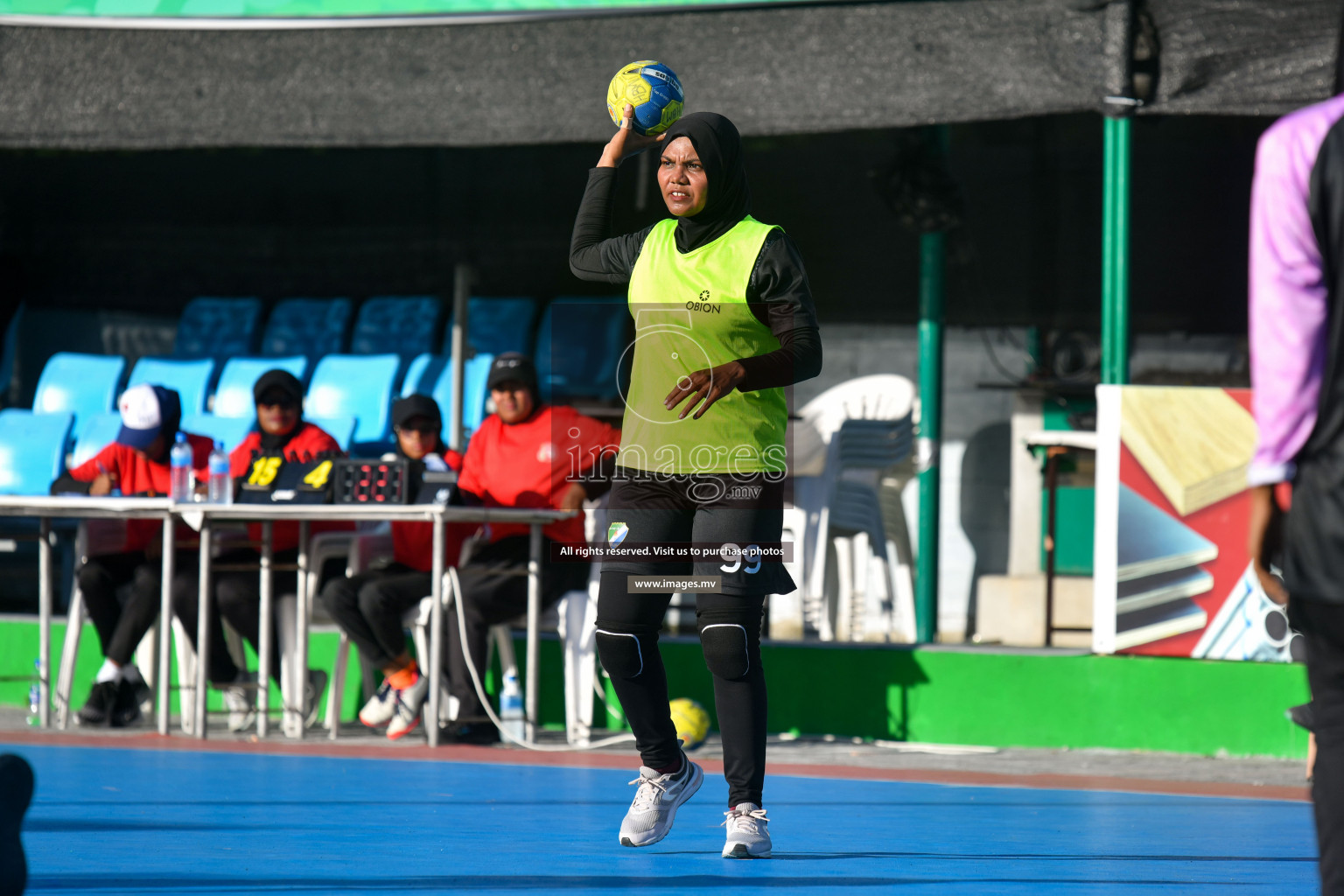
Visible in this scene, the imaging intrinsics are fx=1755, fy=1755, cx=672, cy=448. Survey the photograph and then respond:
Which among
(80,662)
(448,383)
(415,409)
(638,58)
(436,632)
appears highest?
(638,58)

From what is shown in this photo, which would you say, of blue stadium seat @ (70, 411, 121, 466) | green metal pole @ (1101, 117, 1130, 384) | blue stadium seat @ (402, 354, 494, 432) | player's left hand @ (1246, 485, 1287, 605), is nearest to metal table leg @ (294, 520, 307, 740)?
blue stadium seat @ (402, 354, 494, 432)

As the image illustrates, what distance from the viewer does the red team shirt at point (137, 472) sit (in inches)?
296

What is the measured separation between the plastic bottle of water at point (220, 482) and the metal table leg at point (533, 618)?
1.23 metres

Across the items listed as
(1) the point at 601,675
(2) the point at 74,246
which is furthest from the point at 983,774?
(2) the point at 74,246

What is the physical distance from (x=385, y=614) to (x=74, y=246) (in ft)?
18.1

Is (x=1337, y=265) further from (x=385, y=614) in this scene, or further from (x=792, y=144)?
(x=792, y=144)

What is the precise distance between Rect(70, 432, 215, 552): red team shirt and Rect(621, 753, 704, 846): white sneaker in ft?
12.6

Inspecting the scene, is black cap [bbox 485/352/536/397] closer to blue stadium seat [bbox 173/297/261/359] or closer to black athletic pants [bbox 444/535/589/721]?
black athletic pants [bbox 444/535/589/721]

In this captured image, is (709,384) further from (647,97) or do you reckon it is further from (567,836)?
(567,836)

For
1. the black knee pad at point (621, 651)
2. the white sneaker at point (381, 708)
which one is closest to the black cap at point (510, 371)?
the white sneaker at point (381, 708)

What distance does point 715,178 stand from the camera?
13.4ft

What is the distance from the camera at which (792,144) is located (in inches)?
413

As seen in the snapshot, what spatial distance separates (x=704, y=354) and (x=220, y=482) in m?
3.53

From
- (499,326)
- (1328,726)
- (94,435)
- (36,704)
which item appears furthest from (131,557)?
(1328,726)
